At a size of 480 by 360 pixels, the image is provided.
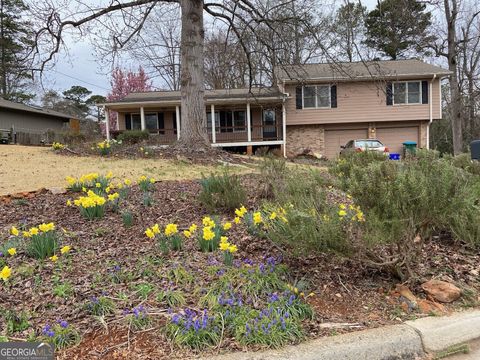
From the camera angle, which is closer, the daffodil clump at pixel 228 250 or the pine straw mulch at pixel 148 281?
the pine straw mulch at pixel 148 281

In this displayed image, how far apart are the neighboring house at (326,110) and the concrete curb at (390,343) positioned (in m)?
18.8

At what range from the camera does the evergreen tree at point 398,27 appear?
12.6 meters

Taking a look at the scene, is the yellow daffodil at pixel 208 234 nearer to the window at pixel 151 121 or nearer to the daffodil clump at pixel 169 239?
the daffodil clump at pixel 169 239

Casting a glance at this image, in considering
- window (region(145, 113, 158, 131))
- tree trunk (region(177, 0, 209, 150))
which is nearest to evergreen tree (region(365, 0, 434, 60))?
tree trunk (region(177, 0, 209, 150))

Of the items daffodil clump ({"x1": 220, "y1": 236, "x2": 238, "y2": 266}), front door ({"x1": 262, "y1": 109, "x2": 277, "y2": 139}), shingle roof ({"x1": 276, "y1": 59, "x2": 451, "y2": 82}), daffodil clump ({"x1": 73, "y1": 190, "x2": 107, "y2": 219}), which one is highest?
shingle roof ({"x1": 276, "y1": 59, "x2": 451, "y2": 82})

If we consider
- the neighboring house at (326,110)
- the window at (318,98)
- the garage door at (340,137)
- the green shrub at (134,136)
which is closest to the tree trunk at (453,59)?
the neighboring house at (326,110)

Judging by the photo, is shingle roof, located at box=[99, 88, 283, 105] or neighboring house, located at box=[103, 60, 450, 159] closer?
shingle roof, located at box=[99, 88, 283, 105]

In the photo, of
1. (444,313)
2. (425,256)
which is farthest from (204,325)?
(425,256)

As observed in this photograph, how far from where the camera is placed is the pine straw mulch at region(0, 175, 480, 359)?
242 centimetres

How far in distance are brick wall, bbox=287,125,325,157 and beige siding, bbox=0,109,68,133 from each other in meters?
18.8

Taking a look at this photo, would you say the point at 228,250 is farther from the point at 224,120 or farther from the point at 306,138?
the point at 224,120

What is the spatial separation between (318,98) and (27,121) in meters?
21.5

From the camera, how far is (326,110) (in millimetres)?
22531

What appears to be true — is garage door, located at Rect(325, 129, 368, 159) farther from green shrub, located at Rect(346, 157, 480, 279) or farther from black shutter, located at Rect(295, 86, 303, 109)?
green shrub, located at Rect(346, 157, 480, 279)
